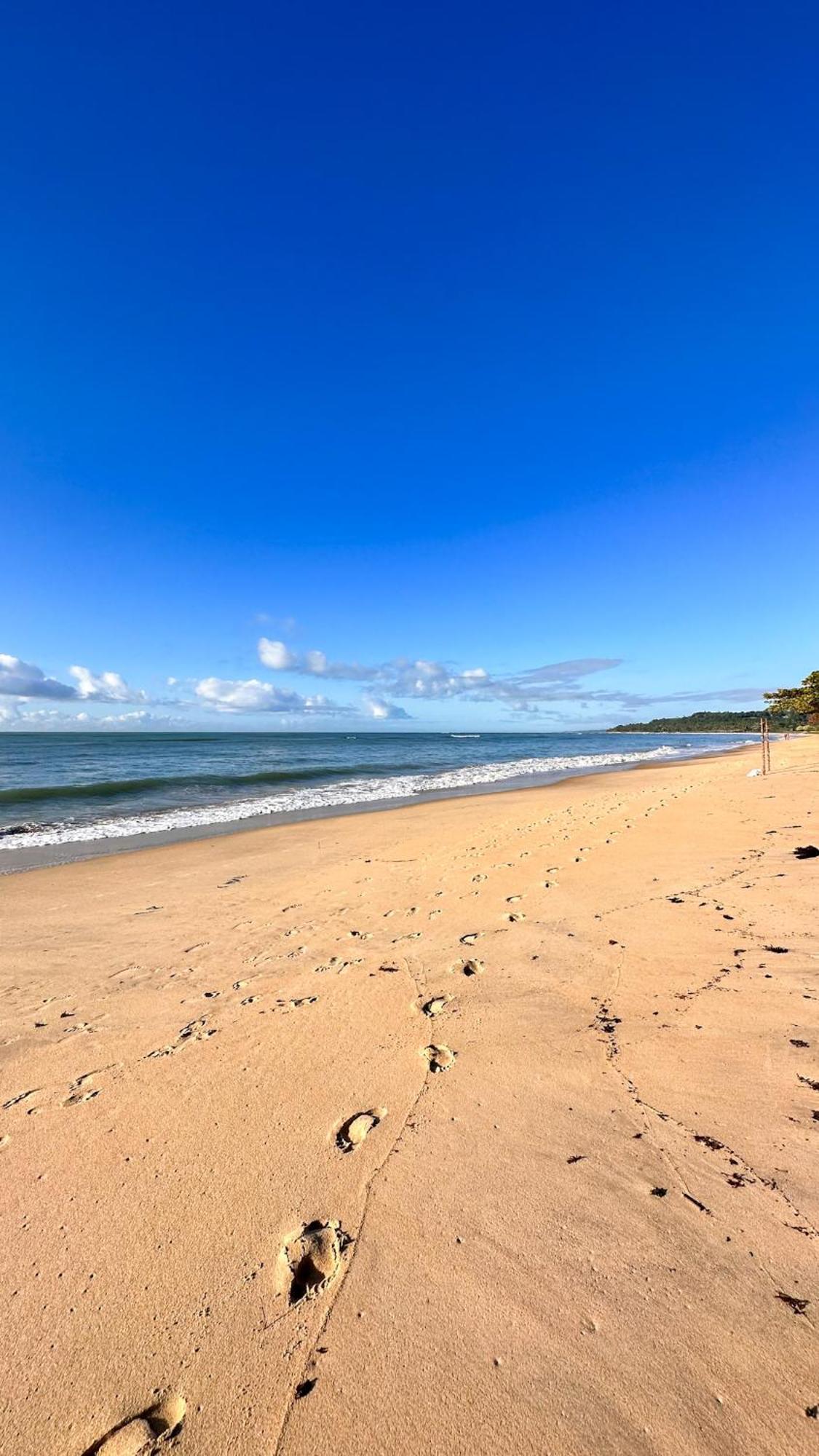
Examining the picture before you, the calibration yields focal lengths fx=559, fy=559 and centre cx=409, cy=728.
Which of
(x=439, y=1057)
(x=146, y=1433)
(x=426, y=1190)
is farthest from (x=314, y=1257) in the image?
(x=439, y=1057)

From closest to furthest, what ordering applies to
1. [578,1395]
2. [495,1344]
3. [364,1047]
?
[578,1395] → [495,1344] → [364,1047]

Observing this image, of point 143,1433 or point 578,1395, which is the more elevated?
point 578,1395

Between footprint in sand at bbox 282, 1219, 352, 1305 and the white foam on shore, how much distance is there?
13.4 meters

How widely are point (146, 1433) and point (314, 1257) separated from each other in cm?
70

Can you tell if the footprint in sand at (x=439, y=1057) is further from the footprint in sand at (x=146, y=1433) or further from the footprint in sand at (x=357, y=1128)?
the footprint in sand at (x=146, y=1433)

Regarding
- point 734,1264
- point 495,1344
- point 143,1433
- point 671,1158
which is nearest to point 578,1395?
point 495,1344

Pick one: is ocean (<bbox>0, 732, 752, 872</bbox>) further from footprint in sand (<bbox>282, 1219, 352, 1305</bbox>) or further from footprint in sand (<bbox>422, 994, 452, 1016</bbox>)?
footprint in sand (<bbox>282, 1219, 352, 1305</bbox>)

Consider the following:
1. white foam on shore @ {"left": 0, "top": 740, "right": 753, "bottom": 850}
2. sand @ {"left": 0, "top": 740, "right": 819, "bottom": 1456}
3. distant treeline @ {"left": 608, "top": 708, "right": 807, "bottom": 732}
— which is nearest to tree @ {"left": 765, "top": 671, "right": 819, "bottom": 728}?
white foam on shore @ {"left": 0, "top": 740, "right": 753, "bottom": 850}

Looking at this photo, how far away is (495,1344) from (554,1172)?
0.80m

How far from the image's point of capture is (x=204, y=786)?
25.0 meters

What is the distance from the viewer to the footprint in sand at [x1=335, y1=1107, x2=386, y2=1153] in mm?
2916

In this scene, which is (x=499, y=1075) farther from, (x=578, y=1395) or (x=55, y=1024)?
(x=55, y=1024)

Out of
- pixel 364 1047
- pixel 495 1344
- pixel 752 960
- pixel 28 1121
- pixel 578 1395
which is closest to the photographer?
pixel 578 1395

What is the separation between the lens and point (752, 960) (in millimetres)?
4461
